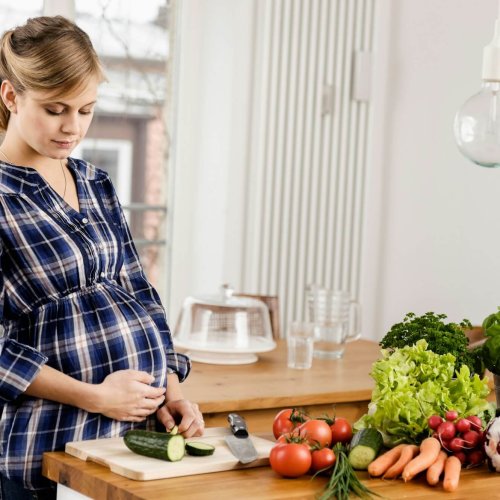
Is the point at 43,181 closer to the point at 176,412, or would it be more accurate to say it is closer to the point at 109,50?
the point at 176,412

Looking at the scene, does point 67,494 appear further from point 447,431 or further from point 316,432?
point 447,431

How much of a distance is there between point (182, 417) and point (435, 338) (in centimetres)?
53

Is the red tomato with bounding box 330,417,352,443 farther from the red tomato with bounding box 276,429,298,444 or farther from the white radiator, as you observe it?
the white radiator

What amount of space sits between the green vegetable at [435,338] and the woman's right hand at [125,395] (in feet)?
1.63

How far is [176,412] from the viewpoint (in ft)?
6.77

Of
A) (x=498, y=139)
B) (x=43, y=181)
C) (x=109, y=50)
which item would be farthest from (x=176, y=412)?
(x=109, y=50)

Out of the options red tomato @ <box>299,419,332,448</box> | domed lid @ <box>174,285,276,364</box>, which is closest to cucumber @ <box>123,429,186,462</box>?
red tomato @ <box>299,419,332,448</box>

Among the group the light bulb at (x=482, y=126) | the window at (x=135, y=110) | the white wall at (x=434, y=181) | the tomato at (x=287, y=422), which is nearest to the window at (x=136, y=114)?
the window at (x=135, y=110)

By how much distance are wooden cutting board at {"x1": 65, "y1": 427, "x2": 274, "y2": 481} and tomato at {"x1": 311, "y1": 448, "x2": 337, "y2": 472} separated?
104mm

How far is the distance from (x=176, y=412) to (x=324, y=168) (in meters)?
2.63

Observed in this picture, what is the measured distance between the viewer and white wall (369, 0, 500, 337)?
427 cm

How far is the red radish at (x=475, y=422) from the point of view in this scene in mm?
1919

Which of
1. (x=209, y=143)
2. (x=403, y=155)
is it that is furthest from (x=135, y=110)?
(x=403, y=155)

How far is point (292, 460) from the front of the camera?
1780 mm
